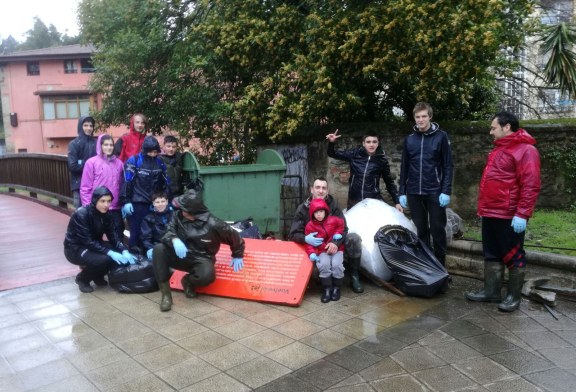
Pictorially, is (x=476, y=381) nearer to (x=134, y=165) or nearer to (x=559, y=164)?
(x=134, y=165)

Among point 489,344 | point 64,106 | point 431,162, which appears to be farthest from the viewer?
point 64,106

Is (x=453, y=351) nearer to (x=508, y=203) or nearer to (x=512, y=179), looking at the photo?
(x=508, y=203)

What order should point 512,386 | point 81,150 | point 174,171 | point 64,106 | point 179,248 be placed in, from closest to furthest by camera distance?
1. point 512,386
2. point 179,248
3. point 174,171
4. point 81,150
5. point 64,106

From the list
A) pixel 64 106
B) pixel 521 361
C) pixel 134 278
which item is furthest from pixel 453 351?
pixel 64 106

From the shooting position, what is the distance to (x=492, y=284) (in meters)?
4.66

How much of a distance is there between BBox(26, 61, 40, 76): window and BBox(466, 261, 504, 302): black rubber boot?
34023mm

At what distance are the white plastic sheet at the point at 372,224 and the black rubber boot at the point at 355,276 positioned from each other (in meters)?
0.17

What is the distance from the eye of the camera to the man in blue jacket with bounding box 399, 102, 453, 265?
5074 millimetres

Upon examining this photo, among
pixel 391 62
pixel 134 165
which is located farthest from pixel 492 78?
pixel 134 165

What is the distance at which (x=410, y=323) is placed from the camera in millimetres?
4207

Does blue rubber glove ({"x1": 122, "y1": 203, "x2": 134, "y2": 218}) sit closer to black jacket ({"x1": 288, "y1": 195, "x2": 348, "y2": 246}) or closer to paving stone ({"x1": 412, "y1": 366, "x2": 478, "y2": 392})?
black jacket ({"x1": 288, "y1": 195, "x2": 348, "y2": 246})

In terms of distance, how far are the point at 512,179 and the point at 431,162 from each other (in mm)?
924

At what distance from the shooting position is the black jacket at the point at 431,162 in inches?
200

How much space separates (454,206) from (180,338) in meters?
4.60
